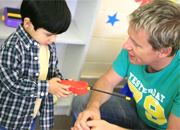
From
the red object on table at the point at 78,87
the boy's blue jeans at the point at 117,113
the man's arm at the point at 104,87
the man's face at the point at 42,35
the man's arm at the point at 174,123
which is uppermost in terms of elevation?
the man's face at the point at 42,35

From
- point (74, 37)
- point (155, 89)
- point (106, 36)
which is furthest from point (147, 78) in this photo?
point (106, 36)

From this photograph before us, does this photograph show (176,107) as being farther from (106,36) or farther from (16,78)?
(106,36)

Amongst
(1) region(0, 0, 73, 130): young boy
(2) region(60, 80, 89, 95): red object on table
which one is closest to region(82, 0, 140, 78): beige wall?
(1) region(0, 0, 73, 130): young boy

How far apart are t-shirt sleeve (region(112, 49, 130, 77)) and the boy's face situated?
0.48 meters

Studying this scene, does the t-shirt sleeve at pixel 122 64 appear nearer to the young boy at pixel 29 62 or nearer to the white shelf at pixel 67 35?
the white shelf at pixel 67 35

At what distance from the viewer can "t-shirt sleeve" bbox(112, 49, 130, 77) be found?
1156 millimetres

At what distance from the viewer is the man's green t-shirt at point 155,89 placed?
94 cm

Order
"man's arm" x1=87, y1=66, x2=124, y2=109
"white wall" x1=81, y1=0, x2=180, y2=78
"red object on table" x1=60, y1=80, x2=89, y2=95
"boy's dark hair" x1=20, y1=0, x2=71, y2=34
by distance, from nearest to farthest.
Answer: "boy's dark hair" x1=20, y1=0, x2=71, y2=34 < "red object on table" x1=60, y1=80, x2=89, y2=95 < "man's arm" x1=87, y1=66, x2=124, y2=109 < "white wall" x1=81, y1=0, x2=180, y2=78

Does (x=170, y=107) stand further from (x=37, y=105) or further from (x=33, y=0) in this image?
(x=33, y=0)

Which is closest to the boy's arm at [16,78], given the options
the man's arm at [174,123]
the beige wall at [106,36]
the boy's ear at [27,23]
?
the boy's ear at [27,23]

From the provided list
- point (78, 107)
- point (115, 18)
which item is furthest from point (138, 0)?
point (78, 107)

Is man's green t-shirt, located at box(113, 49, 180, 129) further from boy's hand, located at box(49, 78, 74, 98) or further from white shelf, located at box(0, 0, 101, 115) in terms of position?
boy's hand, located at box(49, 78, 74, 98)

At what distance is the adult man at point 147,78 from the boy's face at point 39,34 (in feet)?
1.14

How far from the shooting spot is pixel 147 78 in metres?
1.04
